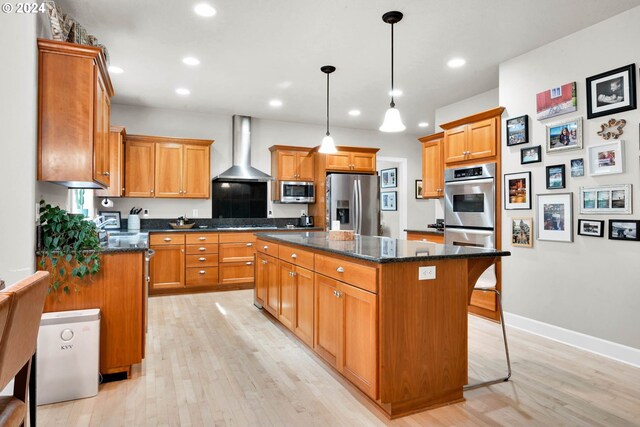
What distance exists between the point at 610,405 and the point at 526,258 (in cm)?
172

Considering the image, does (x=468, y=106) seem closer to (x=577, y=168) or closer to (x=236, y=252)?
(x=577, y=168)

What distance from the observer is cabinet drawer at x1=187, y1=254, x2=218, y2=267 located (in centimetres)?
535

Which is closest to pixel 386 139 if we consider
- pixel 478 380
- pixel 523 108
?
pixel 523 108

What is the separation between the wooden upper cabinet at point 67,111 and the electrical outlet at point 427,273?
7.24 feet

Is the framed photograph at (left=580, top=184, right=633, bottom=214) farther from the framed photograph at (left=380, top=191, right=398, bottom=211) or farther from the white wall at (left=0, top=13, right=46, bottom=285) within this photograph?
the framed photograph at (left=380, top=191, right=398, bottom=211)

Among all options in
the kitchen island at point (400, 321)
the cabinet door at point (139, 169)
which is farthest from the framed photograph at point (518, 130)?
the cabinet door at point (139, 169)

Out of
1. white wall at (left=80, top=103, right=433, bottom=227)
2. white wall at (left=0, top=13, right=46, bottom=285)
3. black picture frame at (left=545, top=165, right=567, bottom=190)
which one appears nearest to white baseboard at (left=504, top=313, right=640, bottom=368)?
black picture frame at (left=545, top=165, right=567, bottom=190)

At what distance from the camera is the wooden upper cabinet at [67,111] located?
245cm

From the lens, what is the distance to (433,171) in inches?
207

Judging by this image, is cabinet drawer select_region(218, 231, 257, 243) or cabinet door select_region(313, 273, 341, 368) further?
cabinet drawer select_region(218, 231, 257, 243)

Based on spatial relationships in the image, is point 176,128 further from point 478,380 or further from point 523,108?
point 478,380

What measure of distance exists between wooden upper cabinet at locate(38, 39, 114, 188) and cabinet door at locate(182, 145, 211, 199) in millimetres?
3109

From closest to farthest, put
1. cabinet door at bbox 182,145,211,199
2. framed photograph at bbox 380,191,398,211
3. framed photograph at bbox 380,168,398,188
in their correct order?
cabinet door at bbox 182,145,211,199 → framed photograph at bbox 380,191,398,211 → framed photograph at bbox 380,168,398,188

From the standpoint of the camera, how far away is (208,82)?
4.67m
